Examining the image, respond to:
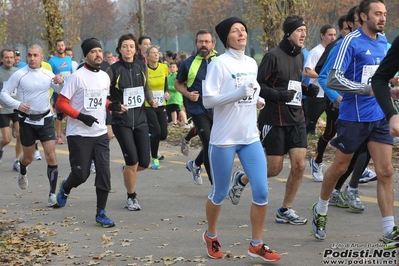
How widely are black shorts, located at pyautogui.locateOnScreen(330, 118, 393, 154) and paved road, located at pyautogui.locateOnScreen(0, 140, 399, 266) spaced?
2.80 ft

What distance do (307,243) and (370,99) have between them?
136 centimetres

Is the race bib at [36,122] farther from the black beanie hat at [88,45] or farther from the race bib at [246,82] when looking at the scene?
the race bib at [246,82]

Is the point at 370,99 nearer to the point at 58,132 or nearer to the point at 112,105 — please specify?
the point at 112,105

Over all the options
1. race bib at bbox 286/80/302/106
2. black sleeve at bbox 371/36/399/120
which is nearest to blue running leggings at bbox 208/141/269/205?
race bib at bbox 286/80/302/106

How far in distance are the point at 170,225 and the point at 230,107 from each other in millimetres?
2174

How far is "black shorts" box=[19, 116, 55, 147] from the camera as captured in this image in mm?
10398

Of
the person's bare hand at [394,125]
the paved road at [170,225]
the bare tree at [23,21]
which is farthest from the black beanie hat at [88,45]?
the bare tree at [23,21]

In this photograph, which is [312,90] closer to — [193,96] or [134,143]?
[193,96]

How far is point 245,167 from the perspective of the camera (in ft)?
21.7

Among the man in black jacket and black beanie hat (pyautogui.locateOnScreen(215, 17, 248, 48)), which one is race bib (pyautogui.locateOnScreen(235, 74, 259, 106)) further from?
the man in black jacket

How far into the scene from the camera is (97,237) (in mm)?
7996

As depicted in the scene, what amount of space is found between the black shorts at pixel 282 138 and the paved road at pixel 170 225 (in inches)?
29.4

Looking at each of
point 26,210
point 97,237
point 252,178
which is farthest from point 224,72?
point 26,210

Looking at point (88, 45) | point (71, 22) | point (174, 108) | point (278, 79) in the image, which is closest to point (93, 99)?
point (88, 45)
